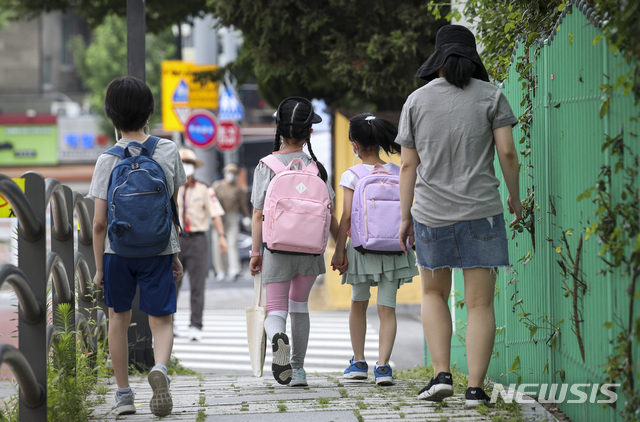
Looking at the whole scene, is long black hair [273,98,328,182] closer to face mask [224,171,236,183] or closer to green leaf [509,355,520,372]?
green leaf [509,355,520,372]

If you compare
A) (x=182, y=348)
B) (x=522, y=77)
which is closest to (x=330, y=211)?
(x=522, y=77)

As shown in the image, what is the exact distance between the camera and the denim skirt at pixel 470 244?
3.68 m

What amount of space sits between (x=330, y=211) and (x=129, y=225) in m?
1.48

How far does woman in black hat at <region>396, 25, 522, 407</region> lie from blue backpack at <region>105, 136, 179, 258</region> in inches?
49.5

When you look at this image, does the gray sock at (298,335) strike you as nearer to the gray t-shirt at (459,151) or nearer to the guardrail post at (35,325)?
the gray t-shirt at (459,151)

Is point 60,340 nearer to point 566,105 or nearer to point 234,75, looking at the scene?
point 566,105

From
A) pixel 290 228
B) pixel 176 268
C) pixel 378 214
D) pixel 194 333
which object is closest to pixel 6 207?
pixel 176 268

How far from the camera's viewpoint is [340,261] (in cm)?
508

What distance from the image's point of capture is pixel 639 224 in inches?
101

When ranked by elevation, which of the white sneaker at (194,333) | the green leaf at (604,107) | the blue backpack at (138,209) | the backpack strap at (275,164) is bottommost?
the white sneaker at (194,333)

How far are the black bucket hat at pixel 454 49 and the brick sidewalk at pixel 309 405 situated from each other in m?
1.65

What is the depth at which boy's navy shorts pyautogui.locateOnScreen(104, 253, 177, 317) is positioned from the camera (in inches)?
154

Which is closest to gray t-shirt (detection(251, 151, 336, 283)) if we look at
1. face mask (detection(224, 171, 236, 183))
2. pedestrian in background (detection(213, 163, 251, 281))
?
pedestrian in background (detection(213, 163, 251, 281))

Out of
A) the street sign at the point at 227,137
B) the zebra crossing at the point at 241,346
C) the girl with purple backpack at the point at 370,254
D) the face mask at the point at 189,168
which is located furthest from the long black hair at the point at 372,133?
the street sign at the point at 227,137
